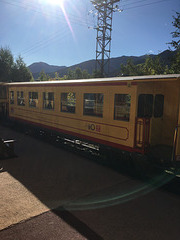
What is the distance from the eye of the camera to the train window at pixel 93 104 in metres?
7.51

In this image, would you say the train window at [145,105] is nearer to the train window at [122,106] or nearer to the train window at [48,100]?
the train window at [122,106]

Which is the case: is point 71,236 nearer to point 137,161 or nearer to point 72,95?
point 137,161

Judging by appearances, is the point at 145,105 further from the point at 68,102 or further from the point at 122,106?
the point at 68,102

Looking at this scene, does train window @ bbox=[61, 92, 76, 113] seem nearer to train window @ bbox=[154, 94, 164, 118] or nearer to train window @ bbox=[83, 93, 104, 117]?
train window @ bbox=[83, 93, 104, 117]

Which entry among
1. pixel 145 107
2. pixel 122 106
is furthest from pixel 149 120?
pixel 122 106

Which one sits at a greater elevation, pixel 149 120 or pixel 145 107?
pixel 145 107

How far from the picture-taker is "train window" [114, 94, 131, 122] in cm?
662

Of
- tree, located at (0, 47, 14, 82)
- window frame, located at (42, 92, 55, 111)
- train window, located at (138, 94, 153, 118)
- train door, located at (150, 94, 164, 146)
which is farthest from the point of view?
tree, located at (0, 47, 14, 82)

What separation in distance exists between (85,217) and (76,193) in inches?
41.7

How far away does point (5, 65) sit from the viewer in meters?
34.0

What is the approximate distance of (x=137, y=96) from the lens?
6.27 m

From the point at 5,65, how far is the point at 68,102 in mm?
29559

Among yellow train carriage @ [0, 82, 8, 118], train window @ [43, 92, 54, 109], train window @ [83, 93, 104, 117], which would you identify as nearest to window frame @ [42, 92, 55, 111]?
train window @ [43, 92, 54, 109]

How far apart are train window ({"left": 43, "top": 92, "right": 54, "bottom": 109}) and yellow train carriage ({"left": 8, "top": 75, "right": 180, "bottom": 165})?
0.47 m
